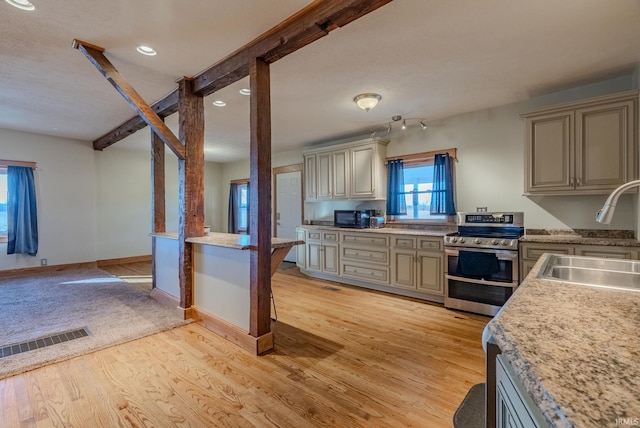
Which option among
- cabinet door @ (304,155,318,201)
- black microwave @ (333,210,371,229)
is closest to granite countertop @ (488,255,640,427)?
black microwave @ (333,210,371,229)

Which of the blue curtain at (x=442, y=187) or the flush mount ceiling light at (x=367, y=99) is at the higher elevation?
the flush mount ceiling light at (x=367, y=99)

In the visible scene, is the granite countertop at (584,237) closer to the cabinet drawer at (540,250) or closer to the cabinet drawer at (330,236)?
the cabinet drawer at (540,250)

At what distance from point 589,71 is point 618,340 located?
3330mm

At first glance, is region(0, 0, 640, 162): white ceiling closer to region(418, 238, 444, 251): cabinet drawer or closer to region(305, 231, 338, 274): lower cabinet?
region(418, 238, 444, 251): cabinet drawer

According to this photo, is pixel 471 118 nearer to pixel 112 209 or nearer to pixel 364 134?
pixel 364 134

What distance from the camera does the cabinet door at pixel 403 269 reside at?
4020 mm

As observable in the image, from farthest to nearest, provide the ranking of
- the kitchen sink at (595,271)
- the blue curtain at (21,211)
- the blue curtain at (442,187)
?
the blue curtain at (21,211), the blue curtain at (442,187), the kitchen sink at (595,271)

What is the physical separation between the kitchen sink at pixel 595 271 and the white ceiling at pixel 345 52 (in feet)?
5.55

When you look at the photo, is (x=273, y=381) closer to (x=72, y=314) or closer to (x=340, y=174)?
(x=72, y=314)

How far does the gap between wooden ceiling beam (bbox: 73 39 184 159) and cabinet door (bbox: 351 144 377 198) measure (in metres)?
2.70

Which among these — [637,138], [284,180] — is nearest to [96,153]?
[284,180]

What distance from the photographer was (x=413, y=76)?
3.04 meters

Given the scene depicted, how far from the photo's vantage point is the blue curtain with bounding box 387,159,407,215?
15.5ft

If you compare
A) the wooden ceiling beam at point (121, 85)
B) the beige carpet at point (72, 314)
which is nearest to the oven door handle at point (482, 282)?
the beige carpet at point (72, 314)
